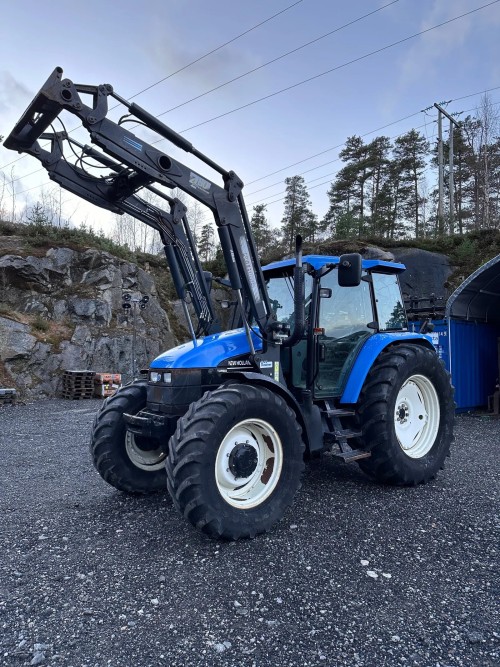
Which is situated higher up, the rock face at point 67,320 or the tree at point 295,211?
the tree at point 295,211

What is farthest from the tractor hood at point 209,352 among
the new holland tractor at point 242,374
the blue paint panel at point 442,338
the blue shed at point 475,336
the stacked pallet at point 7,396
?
the stacked pallet at point 7,396

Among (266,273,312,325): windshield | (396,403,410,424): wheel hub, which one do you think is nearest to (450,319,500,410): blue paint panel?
(396,403,410,424): wheel hub

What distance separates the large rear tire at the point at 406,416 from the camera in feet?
15.0

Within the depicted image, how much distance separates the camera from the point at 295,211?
3127cm

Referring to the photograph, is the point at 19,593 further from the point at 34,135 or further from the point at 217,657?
the point at 34,135

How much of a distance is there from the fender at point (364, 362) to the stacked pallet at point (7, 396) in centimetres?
1053

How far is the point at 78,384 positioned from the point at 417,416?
1119 centimetres

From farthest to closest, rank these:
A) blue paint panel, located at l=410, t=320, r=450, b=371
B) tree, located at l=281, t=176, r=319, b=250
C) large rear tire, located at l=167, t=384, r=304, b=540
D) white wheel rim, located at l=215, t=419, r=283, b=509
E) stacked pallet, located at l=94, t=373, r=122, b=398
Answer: tree, located at l=281, t=176, r=319, b=250, stacked pallet, located at l=94, t=373, r=122, b=398, blue paint panel, located at l=410, t=320, r=450, b=371, white wheel rim, located at l=215, t=419, r=283, b=509, large rear tire, located at l=167, t=384, r=304, b=540

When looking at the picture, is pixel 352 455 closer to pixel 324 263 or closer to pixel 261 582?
pixel 261 582

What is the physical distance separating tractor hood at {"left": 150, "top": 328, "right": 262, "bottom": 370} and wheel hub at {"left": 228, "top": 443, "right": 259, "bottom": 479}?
29.3 inches

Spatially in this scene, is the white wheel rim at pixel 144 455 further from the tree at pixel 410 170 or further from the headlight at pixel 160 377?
the tree at pixel 410 170

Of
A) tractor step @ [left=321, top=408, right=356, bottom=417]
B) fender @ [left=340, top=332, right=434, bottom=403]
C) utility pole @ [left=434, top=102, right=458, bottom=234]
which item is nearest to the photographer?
tractor step @ [left=321, top=408, right=356, bottom=417]

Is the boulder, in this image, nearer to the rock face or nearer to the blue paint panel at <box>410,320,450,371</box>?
the rock face

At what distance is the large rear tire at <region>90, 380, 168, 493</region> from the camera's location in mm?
4297
